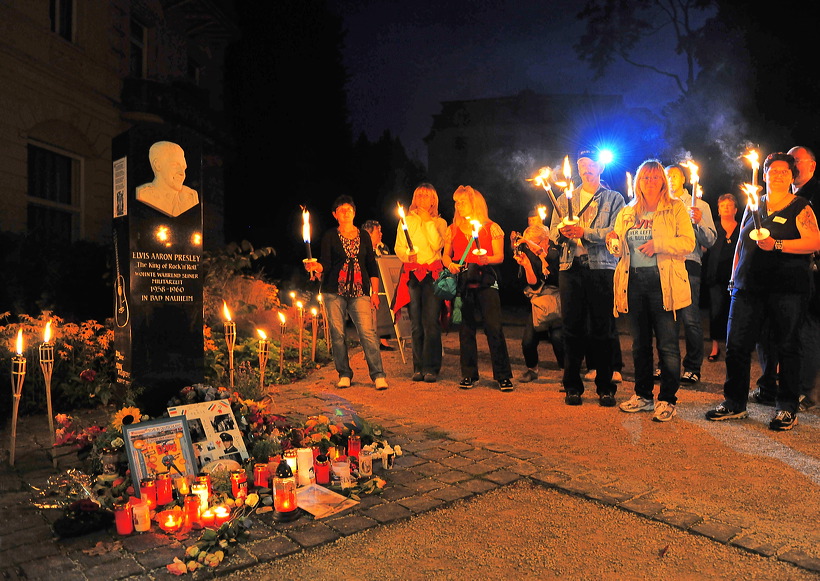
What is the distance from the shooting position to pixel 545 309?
7.71 meters

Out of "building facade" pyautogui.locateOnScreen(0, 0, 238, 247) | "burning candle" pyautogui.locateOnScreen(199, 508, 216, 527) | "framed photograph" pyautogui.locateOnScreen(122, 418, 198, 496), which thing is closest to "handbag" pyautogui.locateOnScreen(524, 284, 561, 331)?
"framed photograph" pyautogui.locateOnScreen(122, 418, 198, 496)

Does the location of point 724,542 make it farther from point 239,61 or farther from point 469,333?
point 239,61

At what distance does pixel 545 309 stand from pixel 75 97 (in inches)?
441

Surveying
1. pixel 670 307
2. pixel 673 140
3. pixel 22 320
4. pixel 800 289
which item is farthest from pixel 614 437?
pixel 673 140

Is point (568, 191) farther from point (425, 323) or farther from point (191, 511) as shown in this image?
point (191, 511)

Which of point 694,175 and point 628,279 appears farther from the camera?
point 628,279

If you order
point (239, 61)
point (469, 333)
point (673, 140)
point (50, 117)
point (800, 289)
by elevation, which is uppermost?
point (239, 61)

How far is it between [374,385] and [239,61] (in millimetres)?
21058

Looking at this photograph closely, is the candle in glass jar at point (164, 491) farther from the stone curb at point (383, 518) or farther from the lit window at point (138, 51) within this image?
the lit window at point (138, 51)

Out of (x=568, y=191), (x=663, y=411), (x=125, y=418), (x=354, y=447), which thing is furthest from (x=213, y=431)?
(x=663, y=411)

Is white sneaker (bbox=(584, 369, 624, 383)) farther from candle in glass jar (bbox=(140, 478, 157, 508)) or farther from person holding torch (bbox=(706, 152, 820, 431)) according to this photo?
candle in glass jar (bbox=(140, 478, 157, 508))

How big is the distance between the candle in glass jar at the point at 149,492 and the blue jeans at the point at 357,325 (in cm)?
384

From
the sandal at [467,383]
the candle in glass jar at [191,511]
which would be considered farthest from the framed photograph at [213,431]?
the sandal at [467,383]

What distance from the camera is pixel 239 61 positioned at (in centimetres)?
2512
